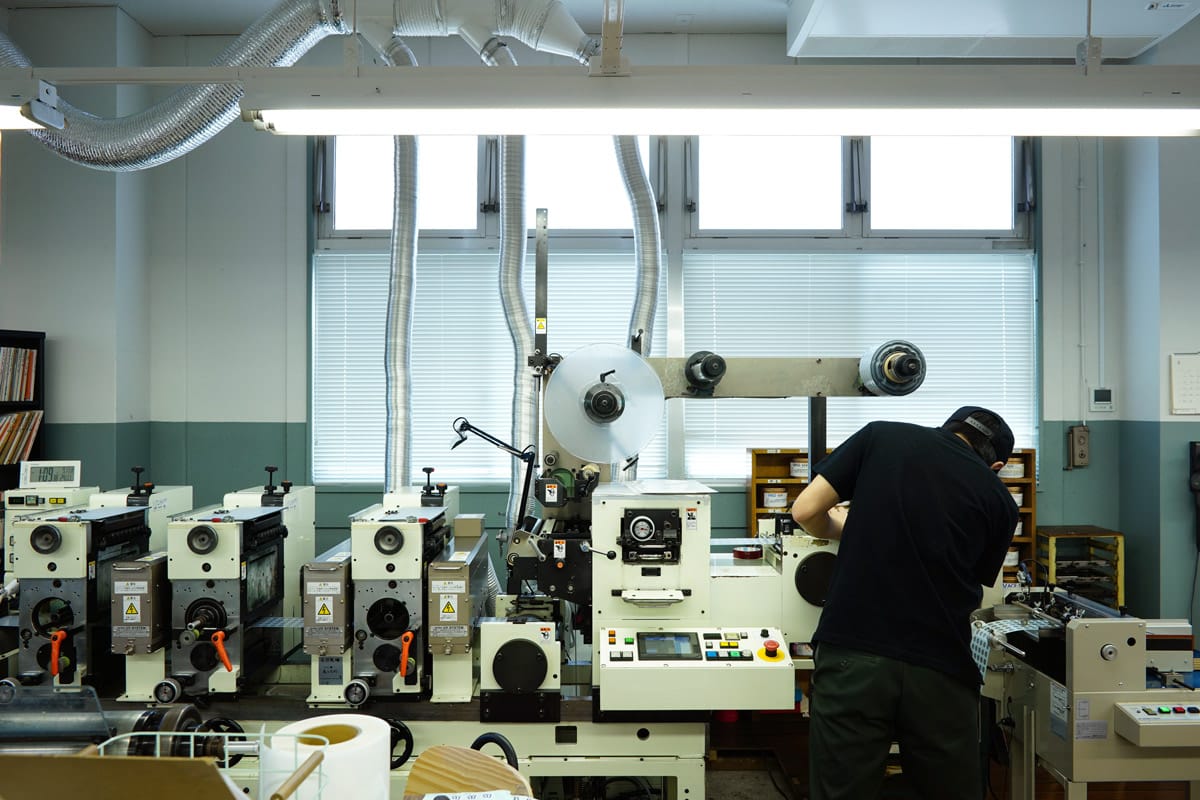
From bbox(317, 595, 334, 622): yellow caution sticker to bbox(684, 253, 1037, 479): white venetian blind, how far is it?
7.84 ft

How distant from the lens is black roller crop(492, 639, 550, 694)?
2.30 m

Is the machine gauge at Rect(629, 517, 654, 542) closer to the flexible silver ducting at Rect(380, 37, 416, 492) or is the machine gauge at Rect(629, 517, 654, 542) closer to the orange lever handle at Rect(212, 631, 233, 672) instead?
the orange lever handle at Rect(212, 631, 233, 672)

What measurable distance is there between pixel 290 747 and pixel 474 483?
342cm

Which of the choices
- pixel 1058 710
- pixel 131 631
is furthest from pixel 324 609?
pixel 1058 710

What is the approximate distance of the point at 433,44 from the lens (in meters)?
4.26

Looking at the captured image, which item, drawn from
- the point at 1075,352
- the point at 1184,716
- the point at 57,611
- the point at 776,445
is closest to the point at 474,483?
the point at 776,445

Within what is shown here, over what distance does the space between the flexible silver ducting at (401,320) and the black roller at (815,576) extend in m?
2.04

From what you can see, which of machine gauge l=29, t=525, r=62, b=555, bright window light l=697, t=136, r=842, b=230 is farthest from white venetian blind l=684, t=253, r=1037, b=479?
machine gauge l=29, t=525, r=62, b=555

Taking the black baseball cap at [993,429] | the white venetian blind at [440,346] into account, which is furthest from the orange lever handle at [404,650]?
the white venetian blind at [440,346]

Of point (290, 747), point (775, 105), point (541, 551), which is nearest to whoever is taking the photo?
point (290, 747)

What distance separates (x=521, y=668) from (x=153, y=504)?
156 centimetres

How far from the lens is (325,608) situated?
232 centimetres

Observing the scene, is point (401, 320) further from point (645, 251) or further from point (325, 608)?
point (325, 608)

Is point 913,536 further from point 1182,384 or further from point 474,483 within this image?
point 1182,384
